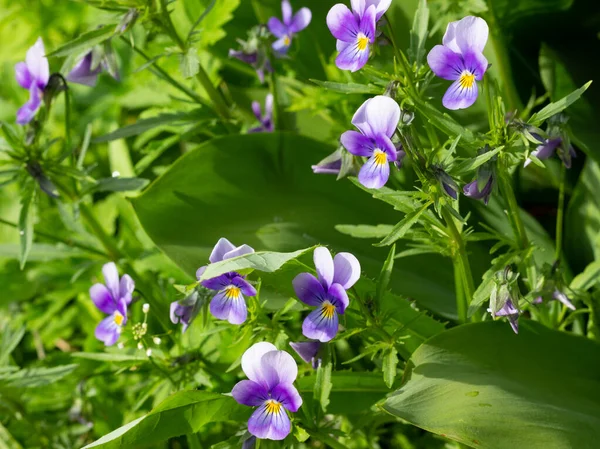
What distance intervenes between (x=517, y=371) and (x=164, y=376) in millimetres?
806

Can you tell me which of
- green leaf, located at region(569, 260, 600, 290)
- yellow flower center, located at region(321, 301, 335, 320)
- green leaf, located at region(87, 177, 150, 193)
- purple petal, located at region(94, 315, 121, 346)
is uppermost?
yellow flower center, located at region(321, 301, 335, 320)

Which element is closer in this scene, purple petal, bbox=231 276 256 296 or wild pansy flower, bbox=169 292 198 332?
purple petal, bbox=231 276 256 296

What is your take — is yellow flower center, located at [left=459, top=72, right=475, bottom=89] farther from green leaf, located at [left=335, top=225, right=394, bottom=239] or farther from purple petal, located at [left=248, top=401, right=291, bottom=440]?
purple petal, located at [left=248, top=401, right=291, bottom=440]

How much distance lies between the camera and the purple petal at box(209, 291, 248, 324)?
1310 mm

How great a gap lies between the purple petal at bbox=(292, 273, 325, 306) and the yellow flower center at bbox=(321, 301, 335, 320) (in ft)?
0.04

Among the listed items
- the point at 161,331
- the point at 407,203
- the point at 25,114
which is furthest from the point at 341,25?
the point at 161,331

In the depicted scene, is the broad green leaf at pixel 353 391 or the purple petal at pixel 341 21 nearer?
the purple petal at pixel 341 21

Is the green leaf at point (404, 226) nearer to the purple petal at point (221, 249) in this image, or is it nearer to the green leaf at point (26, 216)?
the purple petal at point (221, 249)

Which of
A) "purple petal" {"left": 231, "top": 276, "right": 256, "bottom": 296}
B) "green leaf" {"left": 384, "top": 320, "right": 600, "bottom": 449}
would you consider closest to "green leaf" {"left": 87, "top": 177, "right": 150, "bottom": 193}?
"purple petal" {"left": 231, "top": 276, "right": 256, "bottom": 296}

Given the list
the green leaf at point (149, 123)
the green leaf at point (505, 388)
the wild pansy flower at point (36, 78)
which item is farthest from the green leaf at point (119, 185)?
the green leaf at point (505, 388)

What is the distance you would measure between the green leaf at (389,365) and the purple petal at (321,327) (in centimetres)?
15

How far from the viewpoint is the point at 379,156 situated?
1.24 metres

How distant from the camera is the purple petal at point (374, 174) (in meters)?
1.20

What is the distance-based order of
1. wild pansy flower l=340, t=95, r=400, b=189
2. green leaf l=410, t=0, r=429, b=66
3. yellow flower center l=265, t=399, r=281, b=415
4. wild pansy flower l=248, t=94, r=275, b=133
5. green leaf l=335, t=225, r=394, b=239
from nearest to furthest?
wild pansy flower l=340, t=95, r=400, b=189
yellow flower center l=265, t=399, r=281, b=415
green leaf l=410, t=0, r=429, b=66
green leaf l=335, t=225, r=394, b=239
wild pansy flower l=248, t=94, r=275, b=133
